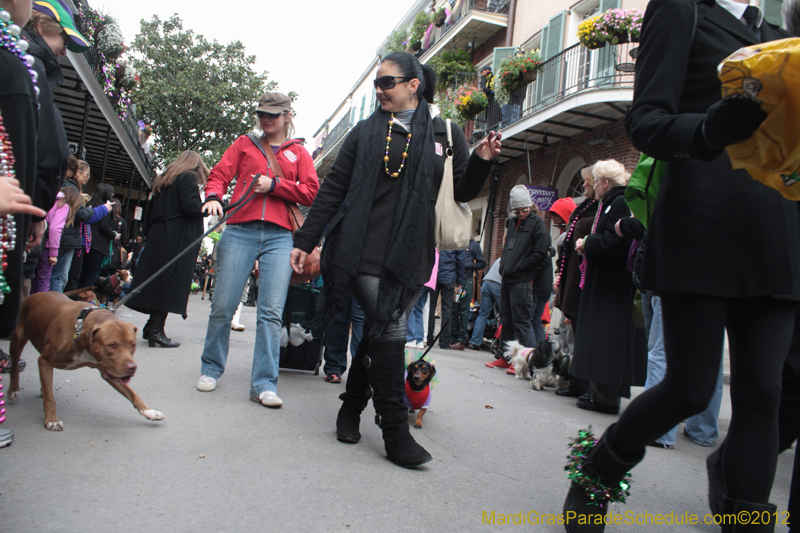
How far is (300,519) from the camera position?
2.17 metres

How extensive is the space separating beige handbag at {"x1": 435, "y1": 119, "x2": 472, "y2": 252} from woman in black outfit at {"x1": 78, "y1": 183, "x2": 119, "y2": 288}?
6.63 m

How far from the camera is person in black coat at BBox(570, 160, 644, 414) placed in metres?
4.72

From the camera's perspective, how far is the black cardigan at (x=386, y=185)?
300 centimetres

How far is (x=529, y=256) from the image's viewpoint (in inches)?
297

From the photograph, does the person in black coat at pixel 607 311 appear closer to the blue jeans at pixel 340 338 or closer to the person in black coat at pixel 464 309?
the blue jeans at pixel 340 338

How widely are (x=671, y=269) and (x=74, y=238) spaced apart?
7.37 meters

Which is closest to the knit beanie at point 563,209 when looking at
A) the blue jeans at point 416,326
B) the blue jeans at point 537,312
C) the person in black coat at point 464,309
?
the blue jeans at point 537,312

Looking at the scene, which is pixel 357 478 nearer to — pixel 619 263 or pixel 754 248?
pixel 754 248

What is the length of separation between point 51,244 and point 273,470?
5393 mm

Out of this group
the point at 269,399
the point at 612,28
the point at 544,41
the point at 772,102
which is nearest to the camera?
the point at 772,102

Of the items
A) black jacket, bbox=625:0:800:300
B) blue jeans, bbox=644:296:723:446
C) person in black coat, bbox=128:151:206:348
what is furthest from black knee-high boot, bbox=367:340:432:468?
person in black coat, bbox=128:151:206:348

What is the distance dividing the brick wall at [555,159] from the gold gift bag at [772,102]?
1094cm

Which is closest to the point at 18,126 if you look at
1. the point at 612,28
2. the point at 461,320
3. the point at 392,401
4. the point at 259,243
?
the point at 392,401

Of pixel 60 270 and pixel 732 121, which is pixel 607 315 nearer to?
pixel 732 121
